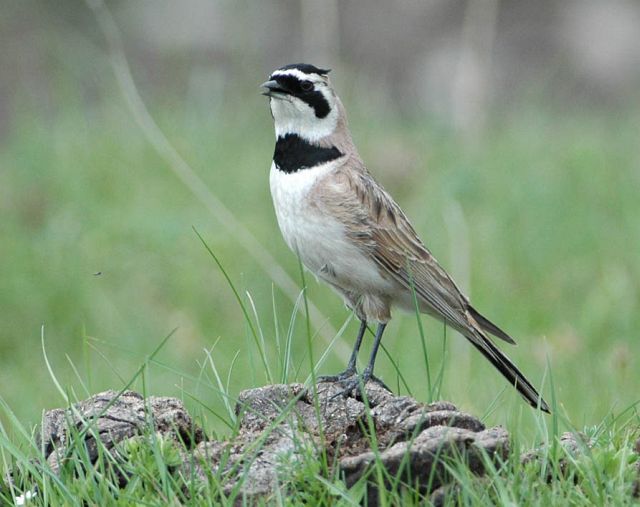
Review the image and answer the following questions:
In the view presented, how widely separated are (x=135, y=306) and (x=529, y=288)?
2892 mm

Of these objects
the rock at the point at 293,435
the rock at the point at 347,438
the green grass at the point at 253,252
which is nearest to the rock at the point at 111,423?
the rock at the point at 293,435

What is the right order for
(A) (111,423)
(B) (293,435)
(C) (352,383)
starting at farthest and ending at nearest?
(C) (352,383) → (A) (111,423) → (B) (293,435)

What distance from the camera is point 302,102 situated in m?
6.15

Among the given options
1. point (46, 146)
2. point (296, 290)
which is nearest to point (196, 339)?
point (296, 290)

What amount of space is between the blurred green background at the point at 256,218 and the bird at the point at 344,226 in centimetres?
66

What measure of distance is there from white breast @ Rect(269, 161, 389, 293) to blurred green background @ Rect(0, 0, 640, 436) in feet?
2.87

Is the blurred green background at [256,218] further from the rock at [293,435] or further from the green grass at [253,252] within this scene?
the rock at [293,435]

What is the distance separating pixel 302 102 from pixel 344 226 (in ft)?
2.25

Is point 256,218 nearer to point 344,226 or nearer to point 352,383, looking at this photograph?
point 344,226

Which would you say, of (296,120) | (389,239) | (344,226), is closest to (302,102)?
(296,120)

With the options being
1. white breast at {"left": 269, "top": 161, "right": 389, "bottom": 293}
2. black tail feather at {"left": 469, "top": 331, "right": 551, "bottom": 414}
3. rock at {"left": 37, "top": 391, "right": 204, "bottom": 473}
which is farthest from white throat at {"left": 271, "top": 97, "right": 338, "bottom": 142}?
rock at {"left": 37, "top": 391, "right": 204, "bottom": 473}

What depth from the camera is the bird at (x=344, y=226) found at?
5.90m

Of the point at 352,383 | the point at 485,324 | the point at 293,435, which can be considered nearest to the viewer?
the point at 293,435

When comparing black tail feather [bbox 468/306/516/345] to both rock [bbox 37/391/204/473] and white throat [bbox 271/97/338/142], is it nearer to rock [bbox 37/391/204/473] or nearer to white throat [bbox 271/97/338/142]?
white throat [bbox 271/97/338/142]
